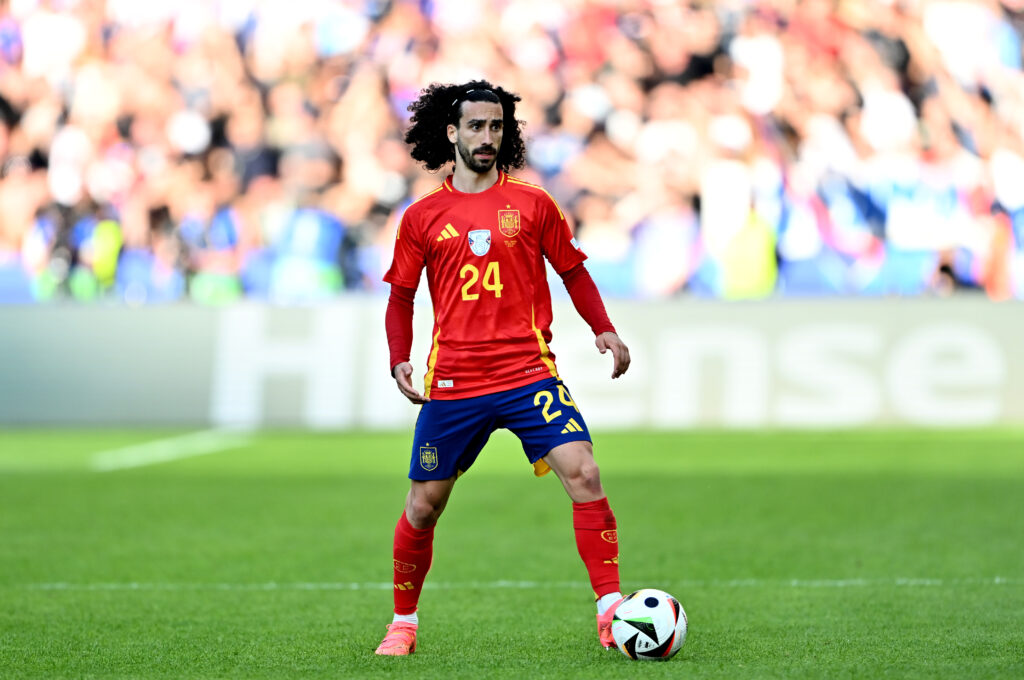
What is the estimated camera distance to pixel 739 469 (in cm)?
1117

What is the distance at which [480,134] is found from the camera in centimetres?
478

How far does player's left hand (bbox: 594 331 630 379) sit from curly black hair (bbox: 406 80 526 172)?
787 mm

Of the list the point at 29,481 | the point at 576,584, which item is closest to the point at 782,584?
the point at 576,584

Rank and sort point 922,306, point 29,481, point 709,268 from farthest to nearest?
point 709,268, point 922,306, point 29,481

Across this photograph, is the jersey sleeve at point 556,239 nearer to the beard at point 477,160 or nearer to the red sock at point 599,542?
the beard at point 477,160

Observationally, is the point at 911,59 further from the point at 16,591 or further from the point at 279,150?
the point at 16,591

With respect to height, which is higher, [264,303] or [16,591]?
[264,303]

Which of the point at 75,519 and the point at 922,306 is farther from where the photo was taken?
the point at 922,306

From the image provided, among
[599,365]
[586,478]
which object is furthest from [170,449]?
[586,478]

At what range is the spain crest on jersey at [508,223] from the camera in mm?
4781

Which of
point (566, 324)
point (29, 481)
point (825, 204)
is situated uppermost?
point (825, 204)

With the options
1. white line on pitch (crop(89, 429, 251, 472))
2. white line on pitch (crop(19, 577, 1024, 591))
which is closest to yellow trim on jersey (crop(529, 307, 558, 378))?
white line on pitch (crop(19, 577, 1024, 591))

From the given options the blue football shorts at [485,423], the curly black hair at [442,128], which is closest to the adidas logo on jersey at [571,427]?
the blue football shorts at [485,423]

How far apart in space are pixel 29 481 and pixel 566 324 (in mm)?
5544
